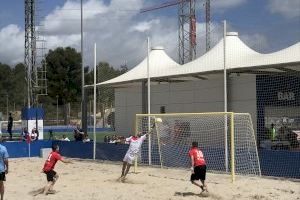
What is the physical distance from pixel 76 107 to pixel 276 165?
62256 millimetres

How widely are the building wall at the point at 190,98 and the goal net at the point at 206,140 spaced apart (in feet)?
10.3

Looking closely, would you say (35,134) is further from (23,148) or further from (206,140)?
(206,140)

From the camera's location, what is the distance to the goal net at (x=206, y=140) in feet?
58.7

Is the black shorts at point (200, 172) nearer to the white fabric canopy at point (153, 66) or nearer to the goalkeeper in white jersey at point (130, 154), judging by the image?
the goalkeeper in white jersey at point (130, 154)

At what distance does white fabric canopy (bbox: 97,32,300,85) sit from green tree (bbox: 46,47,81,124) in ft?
137

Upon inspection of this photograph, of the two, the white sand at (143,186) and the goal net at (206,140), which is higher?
the goal net at (206,140)

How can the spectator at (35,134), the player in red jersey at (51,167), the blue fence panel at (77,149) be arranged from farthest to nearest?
the spectator at (35,134)
the blue fence panel at (77,149)
the player in red jersey at (51,167)

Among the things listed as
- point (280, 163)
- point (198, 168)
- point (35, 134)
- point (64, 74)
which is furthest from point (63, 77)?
point (198, 168)

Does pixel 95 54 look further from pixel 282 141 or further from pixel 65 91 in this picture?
pixel 65 91

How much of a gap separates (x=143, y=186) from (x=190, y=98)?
43.0 ft

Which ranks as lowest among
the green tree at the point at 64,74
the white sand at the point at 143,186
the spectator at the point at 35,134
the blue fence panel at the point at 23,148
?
the white sand at the point at 143,186

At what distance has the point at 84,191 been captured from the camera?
15.1m

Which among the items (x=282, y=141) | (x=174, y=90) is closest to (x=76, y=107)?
(x=174, y=90)

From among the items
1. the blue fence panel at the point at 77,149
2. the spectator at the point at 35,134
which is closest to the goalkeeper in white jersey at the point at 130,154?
the blue fence panel at the point at 77,149
